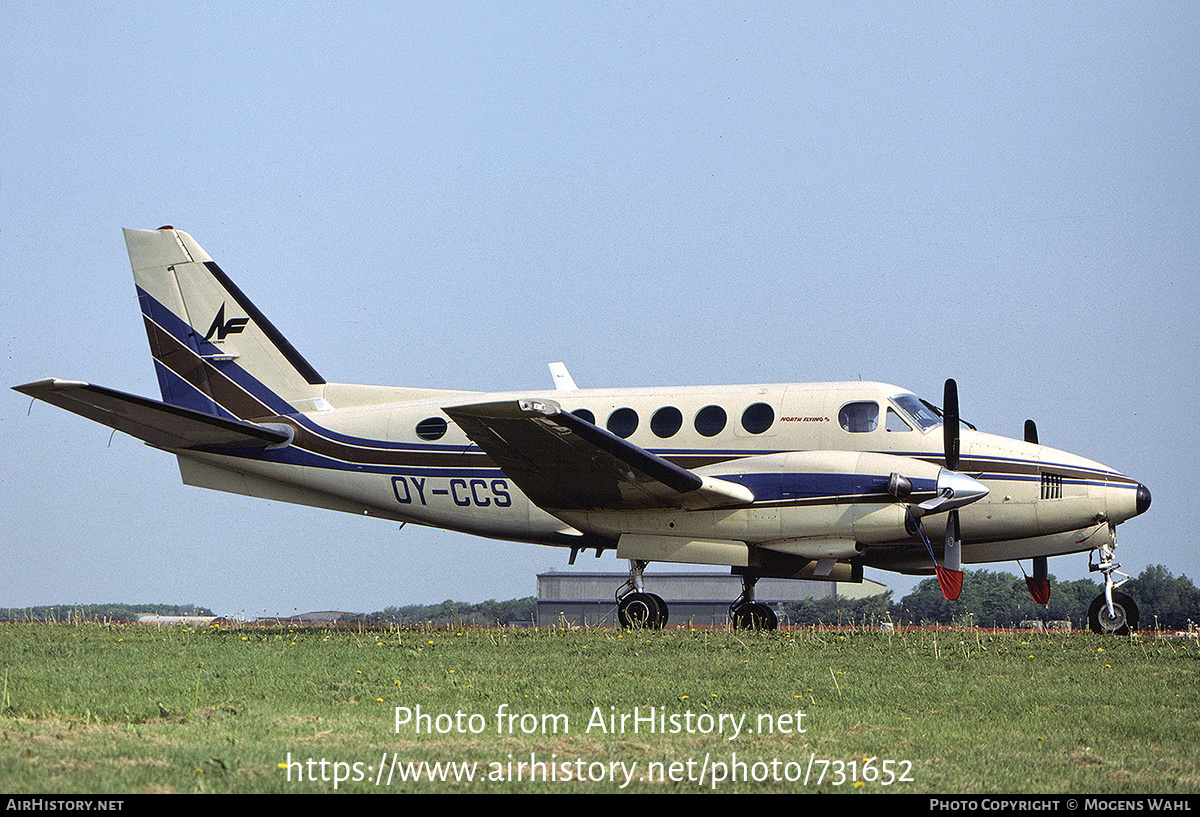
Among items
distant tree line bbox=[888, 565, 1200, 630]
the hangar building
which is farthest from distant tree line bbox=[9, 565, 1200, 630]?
the hangar building

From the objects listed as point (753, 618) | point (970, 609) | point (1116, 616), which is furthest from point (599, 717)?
point (970, 609)

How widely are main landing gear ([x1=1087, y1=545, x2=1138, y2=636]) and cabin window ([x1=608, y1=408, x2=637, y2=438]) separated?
6.92m

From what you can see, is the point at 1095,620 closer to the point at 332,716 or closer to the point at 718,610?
the point at 332,716

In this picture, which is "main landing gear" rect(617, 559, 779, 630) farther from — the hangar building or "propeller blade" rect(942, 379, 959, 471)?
the hangar building

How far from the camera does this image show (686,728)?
766cm

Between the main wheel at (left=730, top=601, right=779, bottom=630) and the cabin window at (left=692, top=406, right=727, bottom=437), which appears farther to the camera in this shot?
the cabin window at (left=692, top=406, right=727, bottom=437)

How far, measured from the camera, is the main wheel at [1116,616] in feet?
49.7

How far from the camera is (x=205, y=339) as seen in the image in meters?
18.8

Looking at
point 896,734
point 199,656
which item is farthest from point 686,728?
point 199,656

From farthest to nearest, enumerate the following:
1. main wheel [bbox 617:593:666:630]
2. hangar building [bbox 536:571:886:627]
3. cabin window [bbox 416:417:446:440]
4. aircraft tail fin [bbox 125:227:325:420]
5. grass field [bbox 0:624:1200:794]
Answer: hangar building [bbox 536:571:886:627]
aircraft tail fin [bbox 125:227:325:420]
cabin window [bbox 416:417:446:440]
main wheel [bbox 617:593:666:630]
grass field [bbox 0:624:1200:794]

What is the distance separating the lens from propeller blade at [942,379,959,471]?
14.4 metres

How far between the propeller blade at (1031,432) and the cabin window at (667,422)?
5805 mm

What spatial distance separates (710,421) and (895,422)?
2.65 m

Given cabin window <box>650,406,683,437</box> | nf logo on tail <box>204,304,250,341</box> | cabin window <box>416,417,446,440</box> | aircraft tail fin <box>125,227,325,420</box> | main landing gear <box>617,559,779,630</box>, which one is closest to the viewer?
main landing gear <box>617,559,779,630</box>
